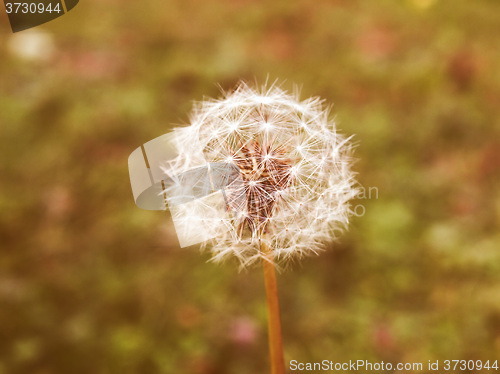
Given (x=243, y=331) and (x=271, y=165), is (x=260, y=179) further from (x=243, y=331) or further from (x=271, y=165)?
(x=243, y=331)

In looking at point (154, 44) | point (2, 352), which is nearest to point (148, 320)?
point (2, 352)
